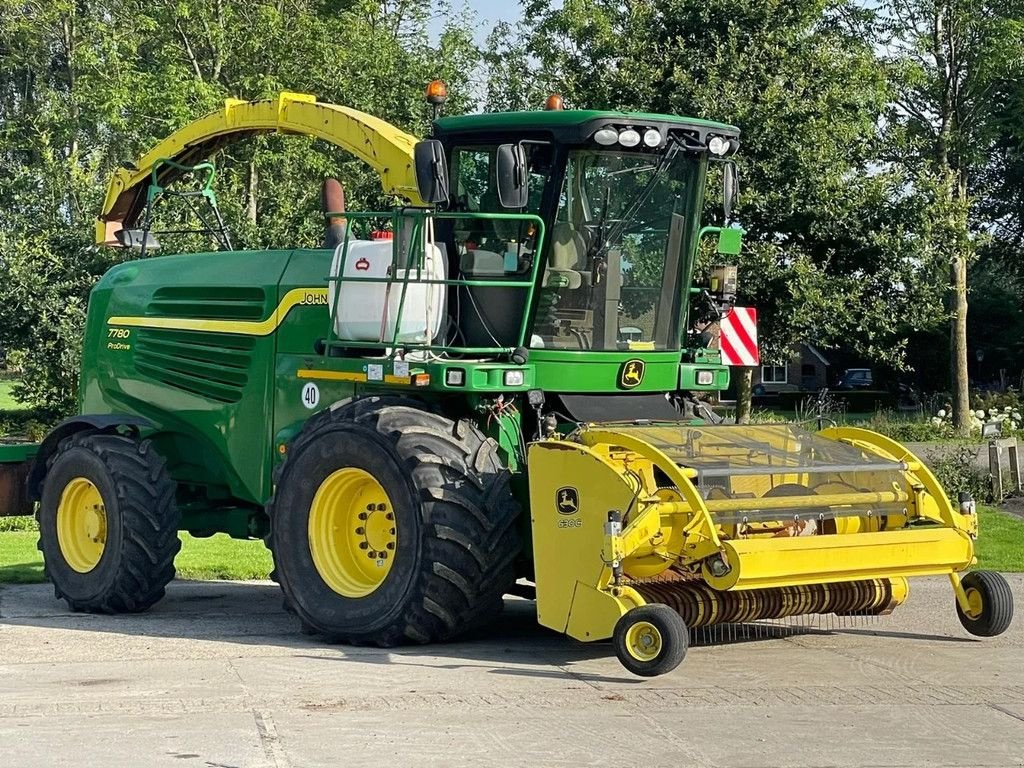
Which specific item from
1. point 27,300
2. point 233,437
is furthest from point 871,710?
point 27,300

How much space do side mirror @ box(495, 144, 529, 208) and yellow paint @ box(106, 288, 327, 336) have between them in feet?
6.65

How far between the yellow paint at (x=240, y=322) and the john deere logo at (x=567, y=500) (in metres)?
2.70

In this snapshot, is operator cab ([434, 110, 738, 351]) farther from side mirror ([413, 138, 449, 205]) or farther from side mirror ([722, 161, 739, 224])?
side mirror ([413, 138, 449, 205])

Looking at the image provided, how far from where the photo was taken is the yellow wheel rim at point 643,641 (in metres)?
7.82

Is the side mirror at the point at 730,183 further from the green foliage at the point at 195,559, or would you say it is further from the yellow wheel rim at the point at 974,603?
the green foliage at the point at 195,559

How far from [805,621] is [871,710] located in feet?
9.81

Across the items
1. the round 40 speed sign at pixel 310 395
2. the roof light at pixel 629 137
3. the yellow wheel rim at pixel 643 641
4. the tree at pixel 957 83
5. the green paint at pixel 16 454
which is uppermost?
the tree at pixel 957 83

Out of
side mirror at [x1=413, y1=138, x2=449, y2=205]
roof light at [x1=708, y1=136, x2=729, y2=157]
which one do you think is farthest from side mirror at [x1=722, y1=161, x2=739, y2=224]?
side mirror at [x1=413, y1=138, x2=449, y2=205]

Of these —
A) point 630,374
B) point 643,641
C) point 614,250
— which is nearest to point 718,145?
point 614,250

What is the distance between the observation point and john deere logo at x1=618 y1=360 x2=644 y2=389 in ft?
33.1

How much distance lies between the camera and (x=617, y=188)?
981 cm

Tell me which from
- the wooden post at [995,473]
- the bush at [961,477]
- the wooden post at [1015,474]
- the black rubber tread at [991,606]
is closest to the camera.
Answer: the black rubber tread at [991,606]

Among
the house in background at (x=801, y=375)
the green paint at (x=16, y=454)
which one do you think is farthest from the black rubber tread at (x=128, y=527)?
the house in background at (x=801, y=375)

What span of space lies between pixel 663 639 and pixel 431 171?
9.89 feet
